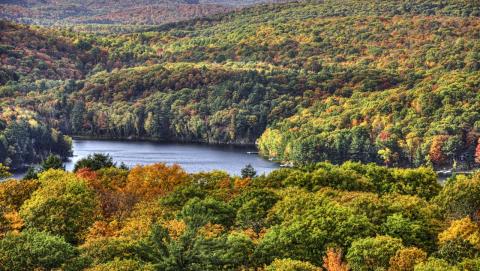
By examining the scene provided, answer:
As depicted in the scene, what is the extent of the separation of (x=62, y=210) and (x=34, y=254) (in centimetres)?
1477

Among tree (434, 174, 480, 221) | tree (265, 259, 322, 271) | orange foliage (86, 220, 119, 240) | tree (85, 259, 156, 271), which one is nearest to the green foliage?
tree (265, 259, 322, 271)

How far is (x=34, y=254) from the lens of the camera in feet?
220

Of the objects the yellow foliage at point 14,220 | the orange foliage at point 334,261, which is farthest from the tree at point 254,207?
the yellow foliage at point 14,220

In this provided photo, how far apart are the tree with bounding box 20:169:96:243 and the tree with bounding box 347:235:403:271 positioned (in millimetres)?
24273

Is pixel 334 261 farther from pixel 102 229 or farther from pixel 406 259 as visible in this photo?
pixel 102 229

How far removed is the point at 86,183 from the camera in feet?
303

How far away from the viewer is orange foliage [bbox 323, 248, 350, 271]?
66812 mm

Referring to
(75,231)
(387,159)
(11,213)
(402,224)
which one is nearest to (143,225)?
(75,231)

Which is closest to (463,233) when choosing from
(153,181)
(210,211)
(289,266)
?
(289,266)

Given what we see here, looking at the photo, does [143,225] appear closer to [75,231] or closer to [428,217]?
[75,231]

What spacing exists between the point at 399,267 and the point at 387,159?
121m

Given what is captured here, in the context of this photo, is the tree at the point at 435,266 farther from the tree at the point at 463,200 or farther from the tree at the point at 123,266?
the tree at the point at 123,266

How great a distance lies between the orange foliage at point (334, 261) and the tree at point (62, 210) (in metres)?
22.1

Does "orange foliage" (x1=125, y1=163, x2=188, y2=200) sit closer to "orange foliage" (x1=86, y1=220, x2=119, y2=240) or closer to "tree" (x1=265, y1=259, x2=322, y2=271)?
"orange foliage" (x1=86, y1=220, x2=119, y2=240)
